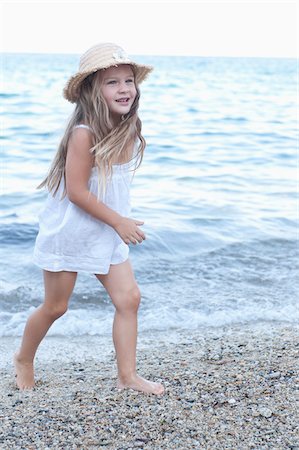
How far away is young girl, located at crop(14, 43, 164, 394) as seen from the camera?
295 cm

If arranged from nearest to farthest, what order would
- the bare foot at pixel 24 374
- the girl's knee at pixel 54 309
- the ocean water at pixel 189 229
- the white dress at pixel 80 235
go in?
the white dress at pixel 80 235 < the girl's knee at pixel 54 309 < the bare foot at pixel 24 374 < the ocean water at pixel 189 229

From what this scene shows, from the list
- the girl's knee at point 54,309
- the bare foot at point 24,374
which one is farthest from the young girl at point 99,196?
the bare foot at point 24,374

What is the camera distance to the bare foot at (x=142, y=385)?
123 inches

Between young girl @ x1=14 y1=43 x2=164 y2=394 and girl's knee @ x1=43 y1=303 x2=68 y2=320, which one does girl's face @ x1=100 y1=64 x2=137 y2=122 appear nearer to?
Result: young girl @ x1=14 y1=43 x2=164 y2=394

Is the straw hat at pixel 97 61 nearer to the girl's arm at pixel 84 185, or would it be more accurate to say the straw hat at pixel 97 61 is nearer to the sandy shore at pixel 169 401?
the girl's arm at pixel 84 185

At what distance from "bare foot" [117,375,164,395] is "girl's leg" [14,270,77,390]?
0.45m

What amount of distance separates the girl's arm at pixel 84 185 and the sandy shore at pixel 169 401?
0.74m

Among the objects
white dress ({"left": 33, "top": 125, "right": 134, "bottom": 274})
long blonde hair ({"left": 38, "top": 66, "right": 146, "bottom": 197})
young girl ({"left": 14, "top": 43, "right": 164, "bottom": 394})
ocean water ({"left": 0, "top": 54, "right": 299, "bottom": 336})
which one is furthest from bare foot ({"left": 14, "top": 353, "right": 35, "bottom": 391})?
ocean water ({"left": 0, "top": 54, "right": 299, "bottom": 336})

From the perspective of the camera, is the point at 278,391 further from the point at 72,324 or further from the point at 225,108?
the point at 225,108

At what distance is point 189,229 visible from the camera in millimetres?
7203

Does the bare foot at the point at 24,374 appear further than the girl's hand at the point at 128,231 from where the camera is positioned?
Yes

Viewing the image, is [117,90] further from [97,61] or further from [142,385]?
[142,385]

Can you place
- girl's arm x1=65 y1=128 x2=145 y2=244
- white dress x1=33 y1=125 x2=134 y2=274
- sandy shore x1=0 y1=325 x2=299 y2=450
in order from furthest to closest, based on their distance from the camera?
white dress x1=33 y1=125 x2=134 y2=274 < girl's arm x1=65 y1=128 x2=145 y2=244 < sandy shore x1=0 y1=325 x2=299 y2=450

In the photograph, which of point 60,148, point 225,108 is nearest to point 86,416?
point 60,148
